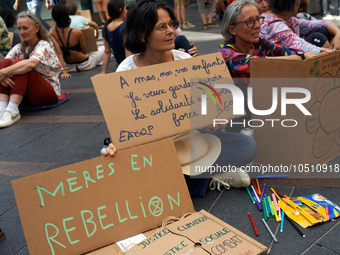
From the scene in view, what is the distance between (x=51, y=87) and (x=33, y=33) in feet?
2.22

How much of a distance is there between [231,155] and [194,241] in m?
0.81

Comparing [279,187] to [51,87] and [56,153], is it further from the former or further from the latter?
[51,87]

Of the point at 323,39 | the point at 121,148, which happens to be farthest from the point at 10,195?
the point at 323,39

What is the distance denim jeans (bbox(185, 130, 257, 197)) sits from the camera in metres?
2.29

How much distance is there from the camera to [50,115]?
453 cm

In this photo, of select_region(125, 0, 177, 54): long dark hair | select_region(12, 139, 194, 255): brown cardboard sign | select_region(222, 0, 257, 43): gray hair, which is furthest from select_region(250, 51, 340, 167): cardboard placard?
select_region(12, 139, 194, 255): brown cardboard sign

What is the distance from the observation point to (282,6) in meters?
3.05

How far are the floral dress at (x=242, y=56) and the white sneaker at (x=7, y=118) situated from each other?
2.79 metres

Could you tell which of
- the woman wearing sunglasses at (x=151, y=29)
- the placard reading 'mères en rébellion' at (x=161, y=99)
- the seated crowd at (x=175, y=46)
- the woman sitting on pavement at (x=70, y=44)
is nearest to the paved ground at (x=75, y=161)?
the seated crowd at (x=175, y=46)

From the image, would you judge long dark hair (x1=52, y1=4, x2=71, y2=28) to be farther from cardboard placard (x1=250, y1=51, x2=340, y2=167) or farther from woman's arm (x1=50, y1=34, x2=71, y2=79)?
cardboard placard (x1=250, y1=51, x2=340, y2=167)

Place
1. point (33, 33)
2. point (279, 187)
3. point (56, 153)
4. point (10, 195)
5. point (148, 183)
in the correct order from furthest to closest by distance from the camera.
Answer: point (33, 33), point (56, 153), point (10, 195), point (279, 187), point (148, 183)

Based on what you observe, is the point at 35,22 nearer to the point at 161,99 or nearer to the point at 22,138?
the point at 22,138

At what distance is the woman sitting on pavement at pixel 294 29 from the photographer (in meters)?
2.93

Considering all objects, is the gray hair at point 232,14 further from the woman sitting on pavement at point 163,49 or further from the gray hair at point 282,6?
the gray hair at point 282,6
